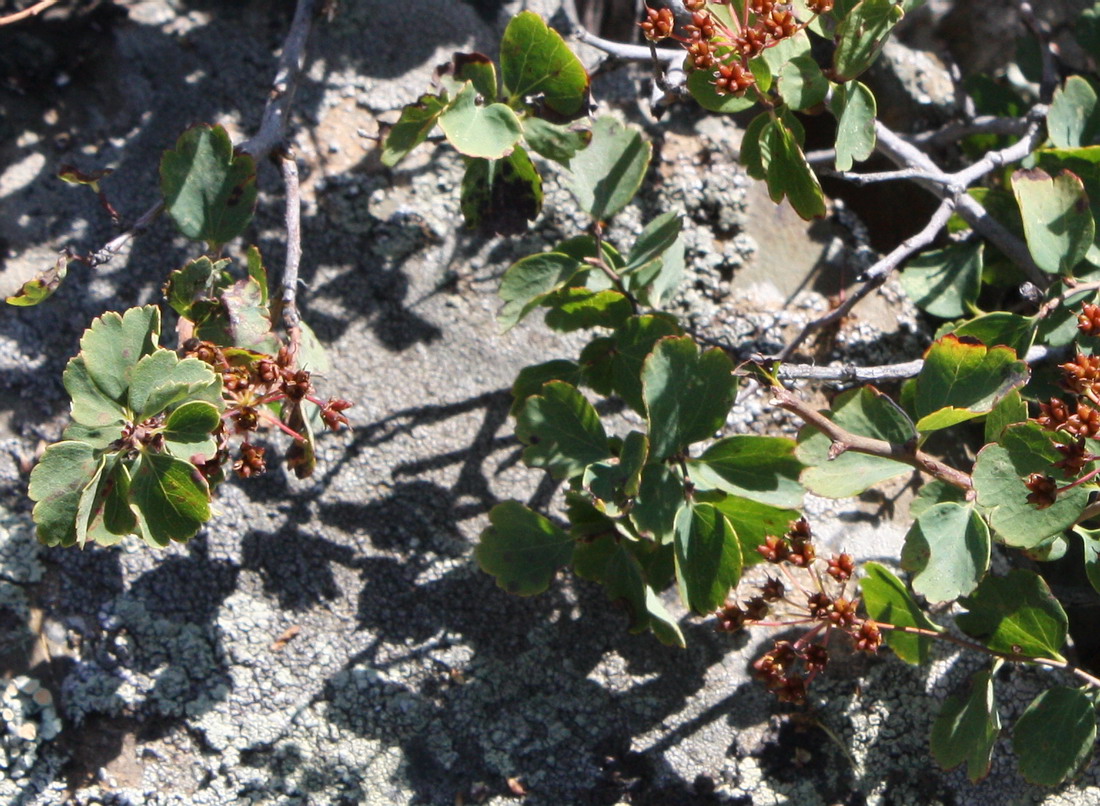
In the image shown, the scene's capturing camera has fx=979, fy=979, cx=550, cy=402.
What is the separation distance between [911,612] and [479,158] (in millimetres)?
1125

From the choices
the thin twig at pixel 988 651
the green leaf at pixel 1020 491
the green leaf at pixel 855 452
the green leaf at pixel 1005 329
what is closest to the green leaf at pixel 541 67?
the green leaf at pixel 855 452

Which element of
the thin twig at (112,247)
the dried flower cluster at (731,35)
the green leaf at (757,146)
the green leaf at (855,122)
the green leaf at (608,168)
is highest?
the dried flower cluster at (731,35)

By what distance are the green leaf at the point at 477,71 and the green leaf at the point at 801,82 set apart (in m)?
0.51

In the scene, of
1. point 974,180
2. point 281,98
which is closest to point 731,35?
point 974,180

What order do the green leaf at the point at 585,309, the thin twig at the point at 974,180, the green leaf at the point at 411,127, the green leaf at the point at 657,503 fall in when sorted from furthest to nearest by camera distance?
the thin twig at the point at 974,180 < the green leaf at the point at 585,309 < the green leaf at the point at 411,127 < the green leaf at the point at 657,503

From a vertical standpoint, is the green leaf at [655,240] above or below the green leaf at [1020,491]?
above

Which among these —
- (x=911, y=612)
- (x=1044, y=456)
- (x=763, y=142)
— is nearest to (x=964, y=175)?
(x=763, y=142)

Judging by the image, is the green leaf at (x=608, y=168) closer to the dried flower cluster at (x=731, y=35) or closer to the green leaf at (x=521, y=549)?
the dried flower cluster at (x=731, y=35)

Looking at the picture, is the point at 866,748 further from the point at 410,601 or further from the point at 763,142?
the point at 763,142

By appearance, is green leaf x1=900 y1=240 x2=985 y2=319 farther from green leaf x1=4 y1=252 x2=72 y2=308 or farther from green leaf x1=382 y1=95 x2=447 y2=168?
green leaf x1=4 y1=252 x2=72 y2=308

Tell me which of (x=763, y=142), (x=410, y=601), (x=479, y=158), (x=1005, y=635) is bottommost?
(x=410, y=601)

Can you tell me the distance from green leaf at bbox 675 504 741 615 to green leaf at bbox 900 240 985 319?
2.31 feet

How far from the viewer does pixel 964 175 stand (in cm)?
197

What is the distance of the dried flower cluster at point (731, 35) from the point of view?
61.1 inches
